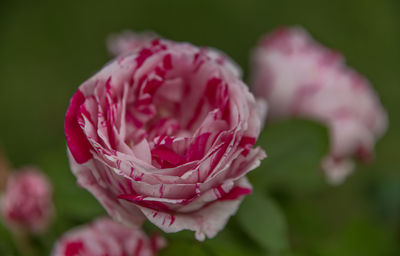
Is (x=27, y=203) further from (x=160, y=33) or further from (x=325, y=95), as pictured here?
(x=160, y=33)

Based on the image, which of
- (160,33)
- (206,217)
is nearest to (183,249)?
(206,217)

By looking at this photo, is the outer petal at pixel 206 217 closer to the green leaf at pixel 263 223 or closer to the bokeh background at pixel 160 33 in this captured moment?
the green leaf at pixel 263 223

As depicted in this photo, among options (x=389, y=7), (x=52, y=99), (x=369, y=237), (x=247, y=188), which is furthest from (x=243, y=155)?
(x=389, y=7)

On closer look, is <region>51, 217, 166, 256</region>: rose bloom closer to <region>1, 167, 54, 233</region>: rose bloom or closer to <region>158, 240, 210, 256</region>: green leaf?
<region>158, 240, 210, 256</region>: green leaf

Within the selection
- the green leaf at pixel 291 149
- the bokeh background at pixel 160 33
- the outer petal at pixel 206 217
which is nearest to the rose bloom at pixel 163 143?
the outer petal at pixel 206 217

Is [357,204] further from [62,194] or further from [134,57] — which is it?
[134,57]

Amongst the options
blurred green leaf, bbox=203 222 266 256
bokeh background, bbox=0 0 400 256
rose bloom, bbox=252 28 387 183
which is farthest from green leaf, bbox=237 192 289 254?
bokeh background, bbox=0 0 400 256
